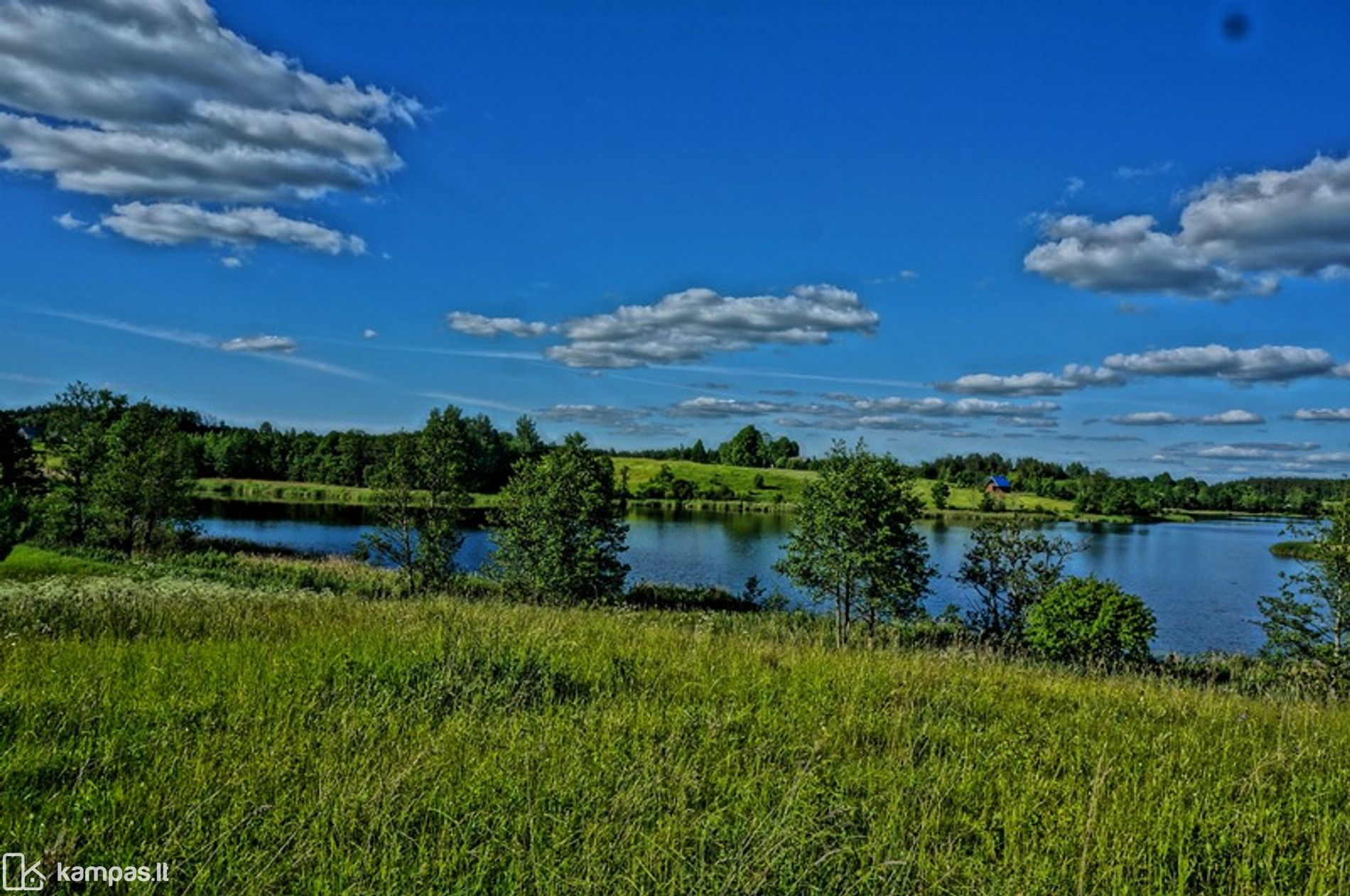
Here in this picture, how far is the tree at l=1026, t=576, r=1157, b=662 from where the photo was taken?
66.4ft

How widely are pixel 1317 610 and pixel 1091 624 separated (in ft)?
15.8

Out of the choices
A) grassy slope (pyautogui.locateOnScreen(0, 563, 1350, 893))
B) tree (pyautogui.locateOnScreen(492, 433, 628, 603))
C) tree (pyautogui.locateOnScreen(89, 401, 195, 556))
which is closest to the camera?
grassy slope (pyautogui.locateOnScreen(0, 563, 1350, 893))

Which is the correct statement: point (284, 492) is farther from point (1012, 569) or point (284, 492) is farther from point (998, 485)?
point (998, 485)

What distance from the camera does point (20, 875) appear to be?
280 centimetres

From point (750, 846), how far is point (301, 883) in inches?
72.2

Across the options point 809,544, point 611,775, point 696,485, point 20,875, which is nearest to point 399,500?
point 809,544

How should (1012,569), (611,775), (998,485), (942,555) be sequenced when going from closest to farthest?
(611,775) → (1012,569) → (942,555) → (998,485)

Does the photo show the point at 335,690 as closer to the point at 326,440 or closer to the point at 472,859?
the point at 472,859

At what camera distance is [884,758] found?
4.83 meters

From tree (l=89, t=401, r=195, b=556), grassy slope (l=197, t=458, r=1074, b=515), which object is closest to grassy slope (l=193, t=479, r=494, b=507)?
grassy slope (l=197, t=458, r=1074, b=515)

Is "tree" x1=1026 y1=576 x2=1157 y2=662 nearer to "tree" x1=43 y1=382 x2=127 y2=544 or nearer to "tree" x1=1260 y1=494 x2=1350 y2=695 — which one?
"tree" x1=1260 y1=494 x2=1350 y2=695

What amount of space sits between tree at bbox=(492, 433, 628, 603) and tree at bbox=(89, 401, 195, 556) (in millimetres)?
24585

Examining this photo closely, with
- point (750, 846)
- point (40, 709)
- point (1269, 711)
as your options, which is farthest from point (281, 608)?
point (1269, 711)

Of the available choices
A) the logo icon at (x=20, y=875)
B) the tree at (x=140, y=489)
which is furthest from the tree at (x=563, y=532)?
the logo icon at (x=20, y=875)
